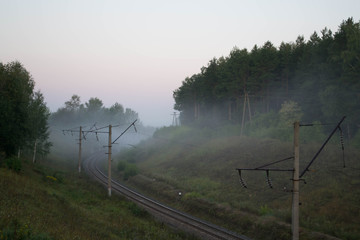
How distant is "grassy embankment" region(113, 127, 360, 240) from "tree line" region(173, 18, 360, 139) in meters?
7.71

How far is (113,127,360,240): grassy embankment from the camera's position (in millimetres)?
23000

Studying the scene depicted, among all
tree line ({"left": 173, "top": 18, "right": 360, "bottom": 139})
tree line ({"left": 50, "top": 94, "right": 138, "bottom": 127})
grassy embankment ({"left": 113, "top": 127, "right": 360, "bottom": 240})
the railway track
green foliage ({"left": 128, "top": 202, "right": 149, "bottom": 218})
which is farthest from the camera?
tree line ({"left": 50, "top": 94, "right": 138, "bottom": 127})

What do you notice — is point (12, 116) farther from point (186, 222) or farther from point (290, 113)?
point (290, 113)

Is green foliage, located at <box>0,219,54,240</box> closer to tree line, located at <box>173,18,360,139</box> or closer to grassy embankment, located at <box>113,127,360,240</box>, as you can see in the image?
grassy embankment, located at <box>113,127,360,240</box>

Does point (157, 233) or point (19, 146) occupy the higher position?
point (19, 146)

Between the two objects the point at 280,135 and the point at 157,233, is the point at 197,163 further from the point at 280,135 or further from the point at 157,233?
the point at 157,233

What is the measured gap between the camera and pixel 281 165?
37.5 metres

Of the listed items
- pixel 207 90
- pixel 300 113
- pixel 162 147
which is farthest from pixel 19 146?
pixel 207 90

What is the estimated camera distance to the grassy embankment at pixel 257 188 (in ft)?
75.5

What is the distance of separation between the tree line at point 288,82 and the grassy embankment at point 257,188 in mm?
7707

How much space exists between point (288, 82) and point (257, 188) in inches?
1375

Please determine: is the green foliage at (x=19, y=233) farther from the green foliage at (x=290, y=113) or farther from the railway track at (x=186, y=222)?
the green foliage at (x=290, y=113)

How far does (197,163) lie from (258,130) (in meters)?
15.2

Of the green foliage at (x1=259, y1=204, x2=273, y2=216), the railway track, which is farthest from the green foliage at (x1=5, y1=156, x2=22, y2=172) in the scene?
the green foliage at (x1=259, y1=204, x2=273, y2=216)
